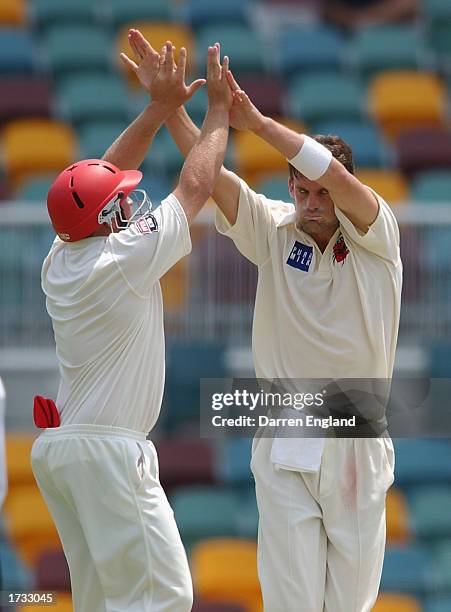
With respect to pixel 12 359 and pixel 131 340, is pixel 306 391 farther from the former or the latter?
pixel 12 359

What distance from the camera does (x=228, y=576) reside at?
8.41m

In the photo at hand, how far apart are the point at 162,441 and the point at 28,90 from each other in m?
3.83

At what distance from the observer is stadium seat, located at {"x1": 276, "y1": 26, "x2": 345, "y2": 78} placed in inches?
518

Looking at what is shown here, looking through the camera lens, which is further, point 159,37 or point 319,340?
point 159,37

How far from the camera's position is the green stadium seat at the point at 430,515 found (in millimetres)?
9433

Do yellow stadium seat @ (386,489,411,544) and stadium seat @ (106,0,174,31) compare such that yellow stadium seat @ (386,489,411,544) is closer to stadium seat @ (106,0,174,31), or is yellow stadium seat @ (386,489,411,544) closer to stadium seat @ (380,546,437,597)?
stadium seat @ (380,546,437,597)

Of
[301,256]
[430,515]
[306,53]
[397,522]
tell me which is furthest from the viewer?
[306,53]

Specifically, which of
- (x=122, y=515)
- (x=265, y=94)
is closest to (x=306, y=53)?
(x=265, y=94)

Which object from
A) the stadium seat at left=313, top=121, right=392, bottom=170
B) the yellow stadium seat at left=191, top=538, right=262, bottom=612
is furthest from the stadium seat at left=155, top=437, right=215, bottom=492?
the stadium seat at left=313, top=121, right=392, bottom=170

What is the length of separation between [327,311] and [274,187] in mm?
5349

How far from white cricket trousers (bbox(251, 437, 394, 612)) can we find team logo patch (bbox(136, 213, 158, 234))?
0.99 m

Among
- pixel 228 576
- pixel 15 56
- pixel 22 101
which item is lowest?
pixel 228 576

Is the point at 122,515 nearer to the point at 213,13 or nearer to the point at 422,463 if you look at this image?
the point at 422,463

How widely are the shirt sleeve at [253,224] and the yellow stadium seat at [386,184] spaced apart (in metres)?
5.31
